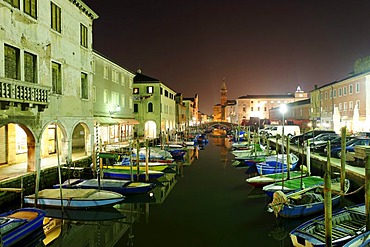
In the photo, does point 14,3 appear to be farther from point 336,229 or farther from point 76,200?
point 336,229

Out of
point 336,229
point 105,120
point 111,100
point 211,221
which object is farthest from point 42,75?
point 336,229

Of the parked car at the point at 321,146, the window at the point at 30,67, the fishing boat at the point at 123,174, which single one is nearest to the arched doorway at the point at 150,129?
the fishing boat at the point at 123,174

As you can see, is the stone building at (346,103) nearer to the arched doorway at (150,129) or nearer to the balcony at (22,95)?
the arched doorway at (150,129)

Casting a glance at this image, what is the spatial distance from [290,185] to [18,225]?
1452 centimetres

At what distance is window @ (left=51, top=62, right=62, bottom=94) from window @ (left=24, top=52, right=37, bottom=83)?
6.60 feet

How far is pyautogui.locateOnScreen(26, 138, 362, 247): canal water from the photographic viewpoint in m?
12.6

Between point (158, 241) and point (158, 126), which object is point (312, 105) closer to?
point (158, 126)

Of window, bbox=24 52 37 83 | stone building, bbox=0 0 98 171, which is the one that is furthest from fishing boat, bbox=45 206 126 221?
window, bbox=24 52 37 83

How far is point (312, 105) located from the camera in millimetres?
62312

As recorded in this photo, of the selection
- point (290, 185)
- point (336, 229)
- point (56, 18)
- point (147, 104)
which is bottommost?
point (336, 229)

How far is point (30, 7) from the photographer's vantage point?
18016mm

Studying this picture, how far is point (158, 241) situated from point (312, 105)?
57887 mm

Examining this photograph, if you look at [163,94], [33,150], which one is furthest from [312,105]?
[33,150]

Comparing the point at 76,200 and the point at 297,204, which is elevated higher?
the point at 76,200
